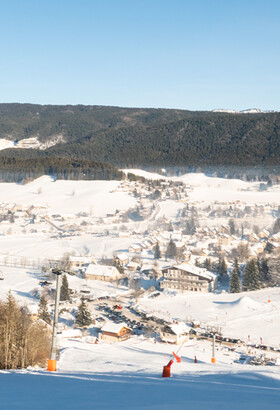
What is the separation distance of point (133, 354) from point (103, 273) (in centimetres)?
1033

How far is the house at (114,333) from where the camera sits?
1182 centimetres

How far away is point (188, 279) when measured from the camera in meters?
18.7

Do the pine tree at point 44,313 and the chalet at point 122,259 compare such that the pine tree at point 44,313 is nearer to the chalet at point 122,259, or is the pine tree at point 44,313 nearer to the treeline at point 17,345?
the treeline at point 17,345

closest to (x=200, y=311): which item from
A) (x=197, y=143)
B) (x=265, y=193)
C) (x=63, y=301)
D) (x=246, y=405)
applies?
(x=63, y=301)

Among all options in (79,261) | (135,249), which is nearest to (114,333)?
(79,261)

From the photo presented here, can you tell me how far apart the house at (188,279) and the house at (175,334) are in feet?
20.4

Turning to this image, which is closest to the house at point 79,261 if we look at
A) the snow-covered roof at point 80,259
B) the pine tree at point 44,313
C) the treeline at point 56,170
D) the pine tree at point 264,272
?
the snow-covered roof at point 80,259

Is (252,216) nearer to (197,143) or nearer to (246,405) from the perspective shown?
(246,405)

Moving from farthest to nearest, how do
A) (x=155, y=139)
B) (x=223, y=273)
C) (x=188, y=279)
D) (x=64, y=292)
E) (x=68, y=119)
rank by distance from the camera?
(x=68, y=119)
(x=155, y=139)
(x=223, y=273)
(x=188, y=279)
(x=64, y=292)

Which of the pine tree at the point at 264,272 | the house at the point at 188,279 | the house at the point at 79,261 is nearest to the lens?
the house at the point at 188,279

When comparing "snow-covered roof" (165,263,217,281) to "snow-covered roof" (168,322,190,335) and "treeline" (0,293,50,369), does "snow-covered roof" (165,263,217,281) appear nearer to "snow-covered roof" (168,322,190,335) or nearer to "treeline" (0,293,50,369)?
"snow-covered roof" (168,322,190,335)

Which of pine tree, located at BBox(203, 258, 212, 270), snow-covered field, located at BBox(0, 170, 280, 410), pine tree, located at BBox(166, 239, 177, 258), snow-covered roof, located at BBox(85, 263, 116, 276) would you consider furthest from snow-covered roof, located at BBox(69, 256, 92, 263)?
pine tree, located at BBox(203, 258, 212, 270)

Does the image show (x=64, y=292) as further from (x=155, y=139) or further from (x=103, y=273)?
(x=155, y=139)

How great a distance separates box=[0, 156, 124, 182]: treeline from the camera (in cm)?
5381
